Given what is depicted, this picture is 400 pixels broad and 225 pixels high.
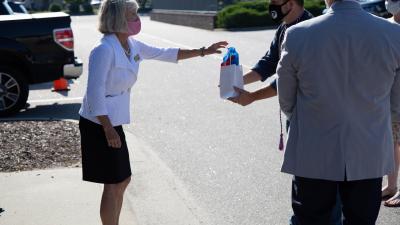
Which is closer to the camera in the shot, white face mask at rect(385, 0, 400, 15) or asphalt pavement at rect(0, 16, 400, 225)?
white face mask at rect(385, 0, 400, 15)

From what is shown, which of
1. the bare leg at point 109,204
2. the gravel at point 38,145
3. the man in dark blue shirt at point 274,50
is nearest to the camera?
the man in dark blue shirt at point 274,50

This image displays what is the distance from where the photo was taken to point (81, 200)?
5.73 m

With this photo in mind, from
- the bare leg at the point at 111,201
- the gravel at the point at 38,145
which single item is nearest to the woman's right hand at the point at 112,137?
the bare leg at the point at 111,201

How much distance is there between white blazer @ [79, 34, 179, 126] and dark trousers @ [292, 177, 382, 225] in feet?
4.50

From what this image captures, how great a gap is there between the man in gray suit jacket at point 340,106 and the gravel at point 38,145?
12.5ft

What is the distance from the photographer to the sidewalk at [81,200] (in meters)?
5.32

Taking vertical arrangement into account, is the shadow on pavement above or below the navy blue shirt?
below

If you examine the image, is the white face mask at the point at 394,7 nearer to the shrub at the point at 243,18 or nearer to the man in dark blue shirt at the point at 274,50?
the man in dark blue shirt at the point at 274,50

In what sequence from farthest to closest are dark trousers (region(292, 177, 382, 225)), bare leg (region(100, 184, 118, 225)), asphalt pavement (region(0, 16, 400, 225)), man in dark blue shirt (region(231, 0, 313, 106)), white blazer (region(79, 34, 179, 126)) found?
asphalt pavement (region(0, 16, 400, 225)) → bare leg (region(100, 184, 118, 225)) → white blazer (region(79, 34, 179, 126)) → man in dark blue shirt (region(231, 0, 313, 106)) → dark trousers (region(292, 177, 382, 225))

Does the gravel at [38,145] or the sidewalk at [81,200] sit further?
the gravel at [38,145]

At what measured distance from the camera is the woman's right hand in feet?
13.9

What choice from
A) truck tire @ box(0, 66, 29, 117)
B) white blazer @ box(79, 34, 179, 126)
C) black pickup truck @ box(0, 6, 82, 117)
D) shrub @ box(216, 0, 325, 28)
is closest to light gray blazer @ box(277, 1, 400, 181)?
white blazer @ box(79, 34, 179, 126)

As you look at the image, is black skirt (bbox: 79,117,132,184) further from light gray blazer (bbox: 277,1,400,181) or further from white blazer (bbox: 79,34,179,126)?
light gray blazer (bbox: 277,1,400,181)

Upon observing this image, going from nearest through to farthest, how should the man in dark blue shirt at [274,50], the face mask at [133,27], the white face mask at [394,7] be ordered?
1. the man in dark blue shirt at [274,50]
2. the face mask at [133,27]
3. the white face mask at [394,7]
